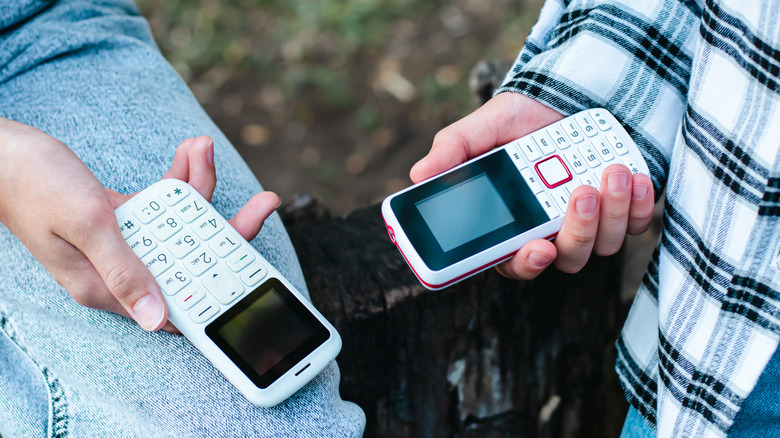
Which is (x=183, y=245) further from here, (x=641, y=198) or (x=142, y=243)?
(x=641, y=198)

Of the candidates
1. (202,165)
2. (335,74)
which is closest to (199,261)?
(202,165)

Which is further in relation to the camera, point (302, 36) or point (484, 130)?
point (302, 36)

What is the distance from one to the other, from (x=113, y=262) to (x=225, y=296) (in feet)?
0.46

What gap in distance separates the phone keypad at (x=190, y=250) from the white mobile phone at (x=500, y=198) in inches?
7.9

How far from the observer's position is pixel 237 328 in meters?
0.73

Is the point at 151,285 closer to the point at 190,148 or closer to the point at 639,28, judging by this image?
the point at 190,148

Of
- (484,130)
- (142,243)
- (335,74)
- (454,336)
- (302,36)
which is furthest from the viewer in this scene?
(302,36)

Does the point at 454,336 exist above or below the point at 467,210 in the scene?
below

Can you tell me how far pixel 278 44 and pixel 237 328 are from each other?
5.44 ft

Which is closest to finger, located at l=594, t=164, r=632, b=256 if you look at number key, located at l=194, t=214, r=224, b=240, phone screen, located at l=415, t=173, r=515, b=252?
phone screen, located at l=415, t=173, r=515, b=252

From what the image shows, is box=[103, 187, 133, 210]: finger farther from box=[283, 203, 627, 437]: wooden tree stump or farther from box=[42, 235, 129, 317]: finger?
box=[283, 203, 627, 437]: wooden tree stump

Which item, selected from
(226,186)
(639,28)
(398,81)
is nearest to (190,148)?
(226,186)

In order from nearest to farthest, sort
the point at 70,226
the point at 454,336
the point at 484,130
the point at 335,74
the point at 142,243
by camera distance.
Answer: the point at 70,226 < the point at 142,243 < the point at 484,130 < the point at 454,336 < the point at 335,74

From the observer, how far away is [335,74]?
2.08 meters
